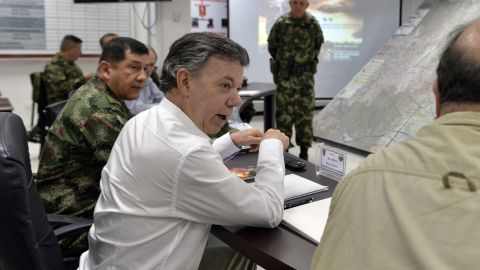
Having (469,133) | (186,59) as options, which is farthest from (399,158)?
(186,59)

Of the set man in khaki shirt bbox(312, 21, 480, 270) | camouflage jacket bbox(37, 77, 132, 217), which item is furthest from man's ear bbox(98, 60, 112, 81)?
man in khaki shirt bbox(312, 21, 480, 270)

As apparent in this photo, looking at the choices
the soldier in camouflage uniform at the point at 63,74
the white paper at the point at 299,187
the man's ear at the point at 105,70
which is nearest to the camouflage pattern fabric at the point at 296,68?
the soldier in camouflage uniform at the point at 63,74

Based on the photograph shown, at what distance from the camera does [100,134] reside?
167 centimetres

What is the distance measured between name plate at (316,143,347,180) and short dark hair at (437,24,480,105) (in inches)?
30.1

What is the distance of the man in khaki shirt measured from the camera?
627 millimetres

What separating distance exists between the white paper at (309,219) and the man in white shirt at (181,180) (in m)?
0.05

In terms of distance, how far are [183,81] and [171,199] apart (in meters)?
0.32

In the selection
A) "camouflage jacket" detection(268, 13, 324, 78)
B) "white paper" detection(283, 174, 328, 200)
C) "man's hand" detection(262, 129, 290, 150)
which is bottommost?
"white paper" detection(283, 174, 328, 200)

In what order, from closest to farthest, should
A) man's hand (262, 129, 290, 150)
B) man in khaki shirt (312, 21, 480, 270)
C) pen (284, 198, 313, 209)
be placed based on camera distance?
man in khaki shirt (312, 21, 480, 270)
pen (284, 198, 313, 209)
man's hand (262, 129, 290, 150)

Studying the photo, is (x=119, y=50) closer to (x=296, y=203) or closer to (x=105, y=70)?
(x=105, y=70)

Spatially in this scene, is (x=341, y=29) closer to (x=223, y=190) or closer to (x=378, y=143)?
(x=378, y=143)

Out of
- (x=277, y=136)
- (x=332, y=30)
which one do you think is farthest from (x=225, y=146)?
(x=332, y=30)

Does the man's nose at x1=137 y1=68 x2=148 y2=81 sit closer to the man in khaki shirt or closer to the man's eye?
the man's eye

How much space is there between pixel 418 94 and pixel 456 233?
4.25 metres
